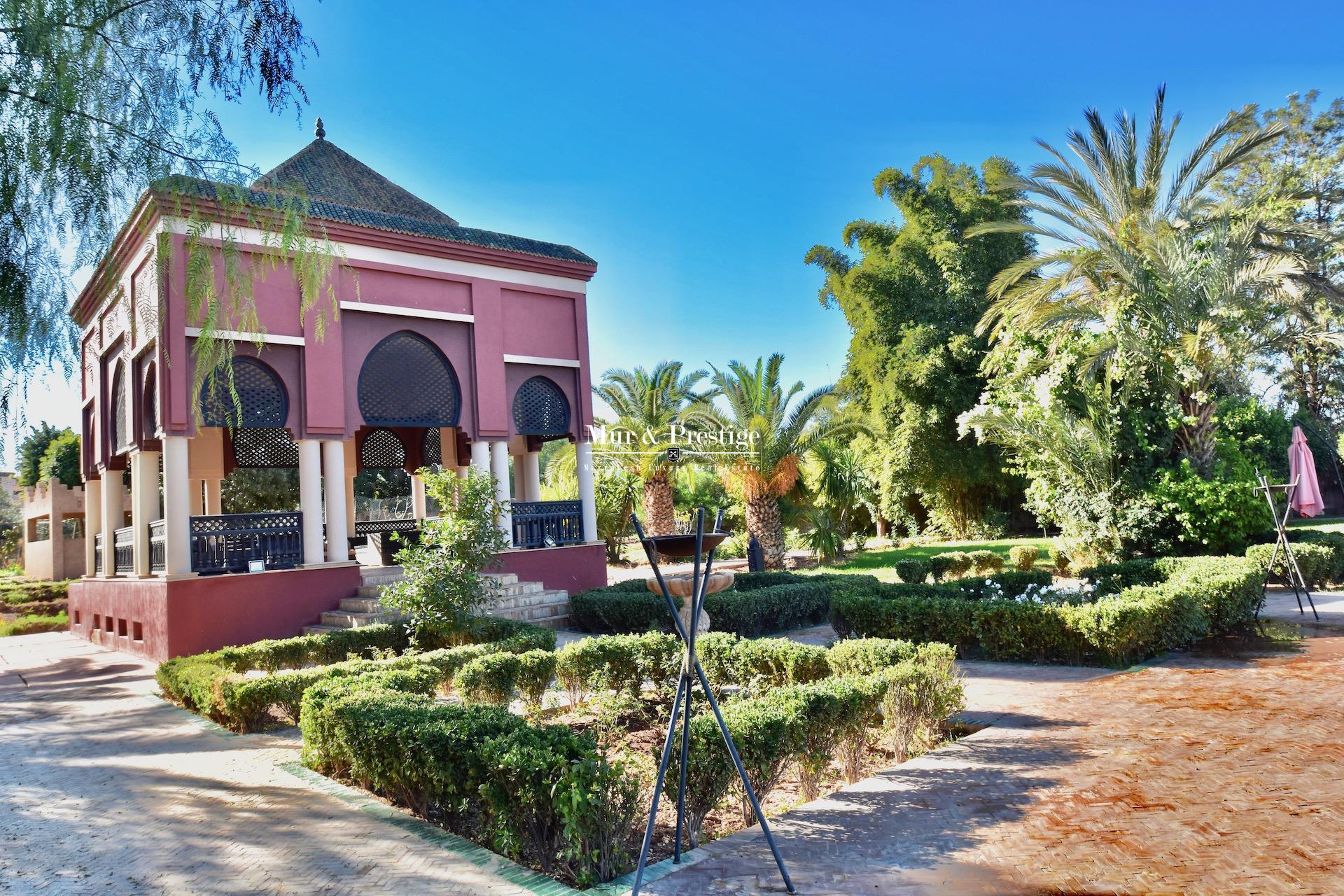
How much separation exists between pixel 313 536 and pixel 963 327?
2064cm

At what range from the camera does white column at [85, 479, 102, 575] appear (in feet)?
56.3

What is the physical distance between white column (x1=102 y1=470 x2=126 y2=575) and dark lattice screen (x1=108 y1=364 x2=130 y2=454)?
0.94m

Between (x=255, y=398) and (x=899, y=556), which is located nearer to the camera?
(x=255, y=398)

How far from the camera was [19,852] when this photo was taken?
15.5 feet

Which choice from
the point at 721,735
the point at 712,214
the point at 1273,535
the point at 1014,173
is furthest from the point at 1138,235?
the point at 721,735

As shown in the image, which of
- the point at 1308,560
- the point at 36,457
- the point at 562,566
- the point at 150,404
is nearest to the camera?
the point at 150,404

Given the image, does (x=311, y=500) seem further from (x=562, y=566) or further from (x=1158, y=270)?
(x=1158, y=270)

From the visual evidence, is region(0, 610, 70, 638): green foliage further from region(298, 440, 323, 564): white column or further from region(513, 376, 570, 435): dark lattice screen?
region(513, 376, 570, 435): dark lattice screen

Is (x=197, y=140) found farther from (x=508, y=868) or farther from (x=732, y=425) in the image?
(x=732, y=425)

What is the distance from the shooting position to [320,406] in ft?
43.5

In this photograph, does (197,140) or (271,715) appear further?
(271,715)

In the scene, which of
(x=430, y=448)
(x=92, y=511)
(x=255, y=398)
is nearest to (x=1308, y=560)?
(x=255, y=398)

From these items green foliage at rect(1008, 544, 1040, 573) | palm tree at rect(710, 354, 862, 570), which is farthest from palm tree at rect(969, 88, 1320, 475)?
palm tree at rect(710, 354, 862, 570)

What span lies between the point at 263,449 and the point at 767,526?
12.2m
